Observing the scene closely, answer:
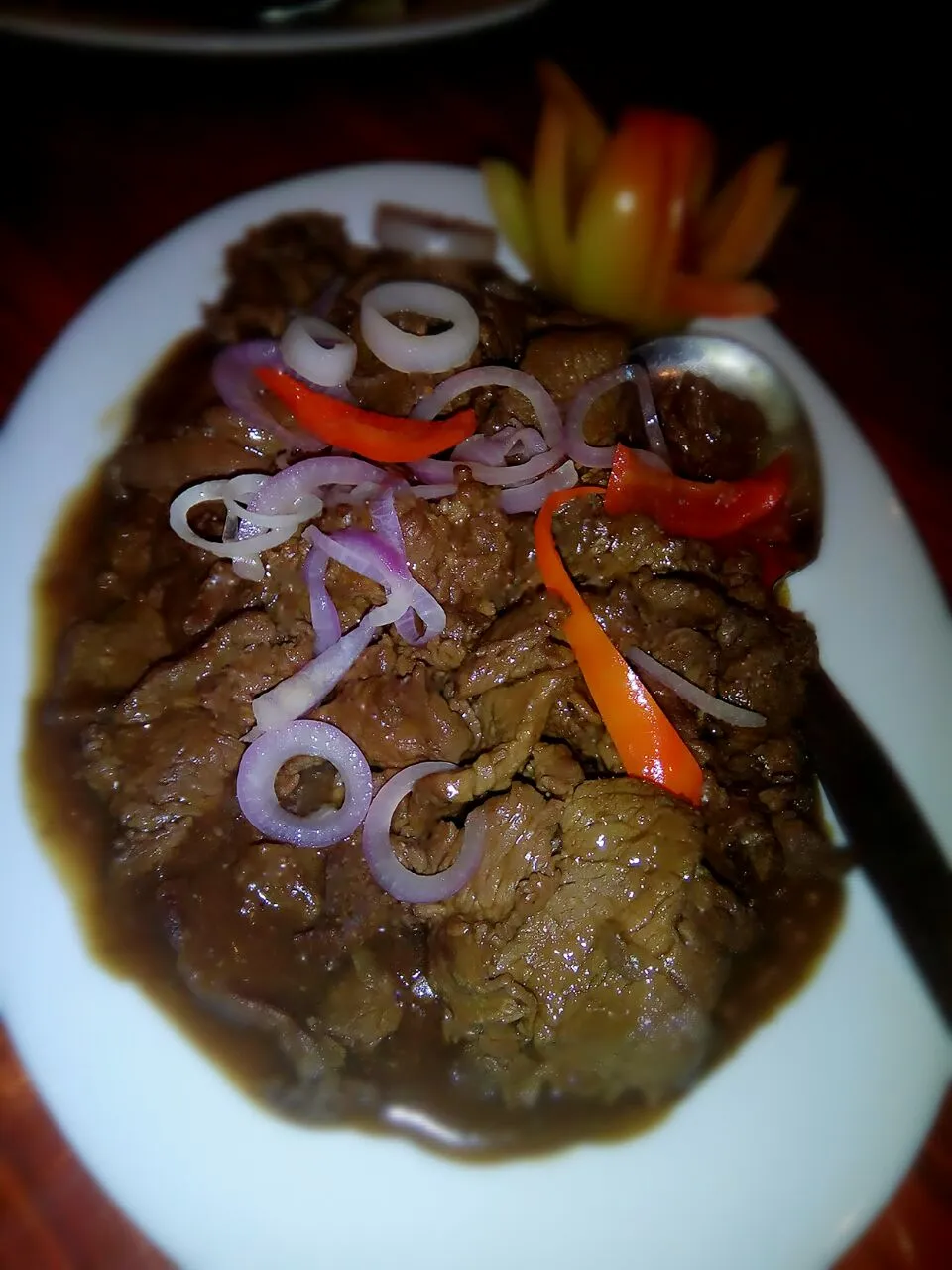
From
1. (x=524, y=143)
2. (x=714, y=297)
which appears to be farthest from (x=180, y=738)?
(x=524, y=143)

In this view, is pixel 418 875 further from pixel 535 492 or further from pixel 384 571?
pixel 535 492

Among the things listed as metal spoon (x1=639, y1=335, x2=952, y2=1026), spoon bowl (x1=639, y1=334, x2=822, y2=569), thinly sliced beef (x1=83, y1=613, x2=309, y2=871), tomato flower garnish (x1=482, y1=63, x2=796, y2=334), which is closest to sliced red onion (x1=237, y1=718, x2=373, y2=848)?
thinly sliced beef (x1=83, y1=613, x2=309, y2=871)

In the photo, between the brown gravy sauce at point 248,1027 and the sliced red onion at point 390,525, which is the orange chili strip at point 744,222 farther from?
the brown gravy sauce at point 248,1027

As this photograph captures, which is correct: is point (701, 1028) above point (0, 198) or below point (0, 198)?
below

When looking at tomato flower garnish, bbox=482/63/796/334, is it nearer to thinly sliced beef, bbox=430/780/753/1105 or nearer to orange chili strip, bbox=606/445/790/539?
orange chili strip, bbox=606/445/790/539

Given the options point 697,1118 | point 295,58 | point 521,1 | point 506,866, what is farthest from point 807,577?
point 295,58

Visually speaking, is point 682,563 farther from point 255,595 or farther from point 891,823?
point 255,595
